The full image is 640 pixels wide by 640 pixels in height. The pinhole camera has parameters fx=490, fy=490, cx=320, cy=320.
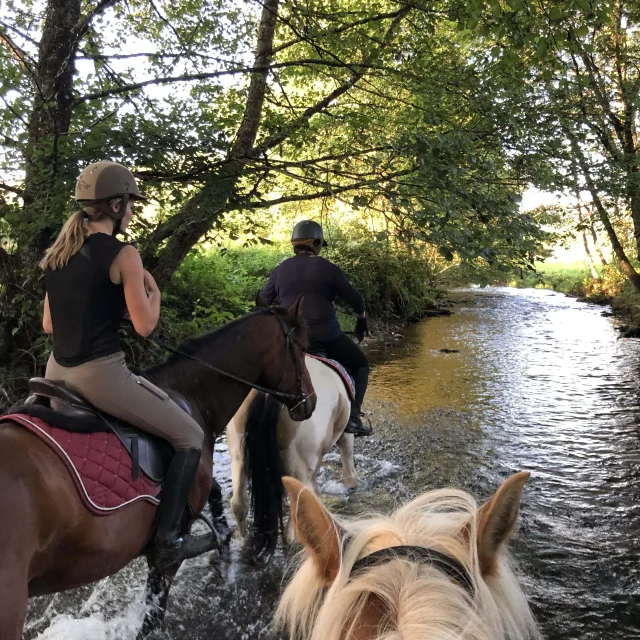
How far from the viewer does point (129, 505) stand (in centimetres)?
246

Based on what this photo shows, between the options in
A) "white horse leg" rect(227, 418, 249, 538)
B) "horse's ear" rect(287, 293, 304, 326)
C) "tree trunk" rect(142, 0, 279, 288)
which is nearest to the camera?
"horse's ear" rect(287, 293, 304, 326)

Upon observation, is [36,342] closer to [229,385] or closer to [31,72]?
[31,72]

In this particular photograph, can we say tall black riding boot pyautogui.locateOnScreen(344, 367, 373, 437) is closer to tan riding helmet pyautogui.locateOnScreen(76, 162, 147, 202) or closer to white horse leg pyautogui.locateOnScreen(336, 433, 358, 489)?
white horse leg pyautogui.locateOnScreen(336, 433, 358, 489)

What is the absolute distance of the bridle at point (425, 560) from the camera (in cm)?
108

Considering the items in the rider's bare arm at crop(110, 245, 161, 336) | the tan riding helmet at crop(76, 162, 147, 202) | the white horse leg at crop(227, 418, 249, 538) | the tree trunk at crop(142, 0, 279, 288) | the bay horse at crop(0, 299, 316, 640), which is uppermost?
the tree trunk at crop(142, 0, 279, 288)

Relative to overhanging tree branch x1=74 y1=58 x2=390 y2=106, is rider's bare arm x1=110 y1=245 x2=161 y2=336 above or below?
below

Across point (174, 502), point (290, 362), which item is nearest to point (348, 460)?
point (290, 362)

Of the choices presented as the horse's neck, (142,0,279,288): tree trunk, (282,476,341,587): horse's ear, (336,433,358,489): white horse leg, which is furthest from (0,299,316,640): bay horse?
(142,0,279,288): tree trunk

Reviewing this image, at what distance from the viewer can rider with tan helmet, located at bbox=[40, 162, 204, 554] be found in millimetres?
2400

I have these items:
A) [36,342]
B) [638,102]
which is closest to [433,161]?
[638,102]

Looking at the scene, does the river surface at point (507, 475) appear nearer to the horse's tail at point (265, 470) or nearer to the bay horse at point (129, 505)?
the horse's tail at point (265, 470)

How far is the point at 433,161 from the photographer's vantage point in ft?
17.3

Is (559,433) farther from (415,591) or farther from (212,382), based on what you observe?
(415,591)

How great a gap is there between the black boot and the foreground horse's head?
1.56 metres
